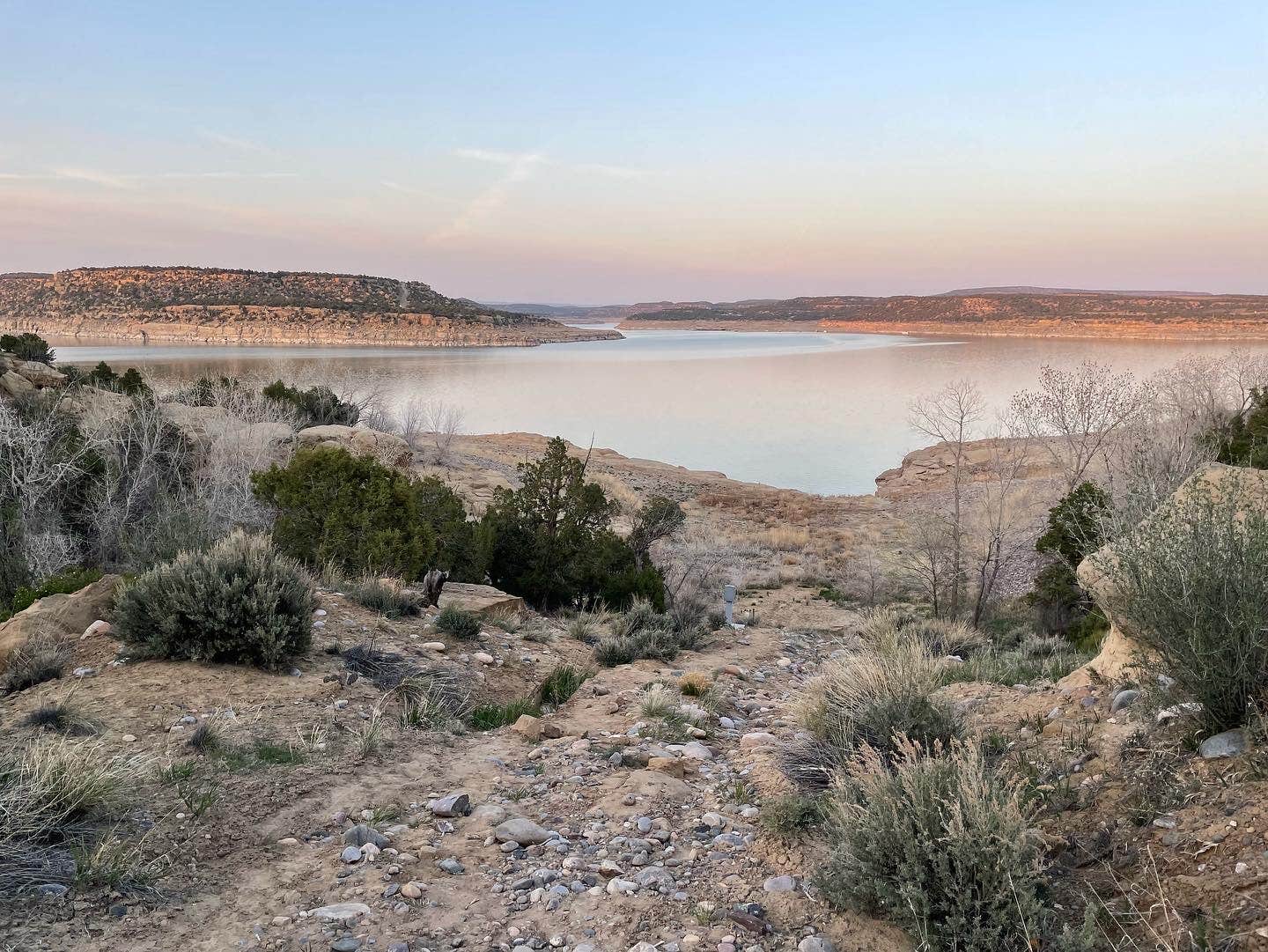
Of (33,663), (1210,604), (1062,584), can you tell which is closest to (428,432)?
(1062,584)

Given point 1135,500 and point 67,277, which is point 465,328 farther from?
point 1135,500

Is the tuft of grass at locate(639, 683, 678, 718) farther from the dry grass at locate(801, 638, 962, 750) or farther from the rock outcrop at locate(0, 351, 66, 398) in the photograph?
the rock outcrop at locate(0, 351, 66, 398)

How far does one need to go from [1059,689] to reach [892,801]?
322cm

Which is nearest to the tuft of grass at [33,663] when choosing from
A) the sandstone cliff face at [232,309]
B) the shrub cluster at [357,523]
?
the shrub cluster at [357,523]

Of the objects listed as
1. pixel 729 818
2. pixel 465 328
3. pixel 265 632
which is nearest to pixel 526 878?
pixel 729 818

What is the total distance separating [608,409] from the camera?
5359cm

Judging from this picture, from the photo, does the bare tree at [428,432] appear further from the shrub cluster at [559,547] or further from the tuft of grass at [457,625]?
the tuft of grass at [457,625]

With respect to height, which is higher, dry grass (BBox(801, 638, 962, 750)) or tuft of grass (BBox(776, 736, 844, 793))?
dry grass (BBox(801, 638, 962, 750))

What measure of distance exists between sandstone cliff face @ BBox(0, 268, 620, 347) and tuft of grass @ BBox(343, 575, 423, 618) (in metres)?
76.3

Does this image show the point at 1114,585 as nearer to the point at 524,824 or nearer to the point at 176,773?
the point at 524,824

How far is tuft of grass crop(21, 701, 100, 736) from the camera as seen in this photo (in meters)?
5.09

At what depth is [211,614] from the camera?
652cm

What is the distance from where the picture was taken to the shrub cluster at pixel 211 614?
21.2ft

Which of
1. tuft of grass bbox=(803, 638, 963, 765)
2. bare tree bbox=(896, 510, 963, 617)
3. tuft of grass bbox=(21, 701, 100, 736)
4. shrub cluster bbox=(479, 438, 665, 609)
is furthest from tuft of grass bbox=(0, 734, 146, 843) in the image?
bare tree bbox=(896, 510, 963, 617)
